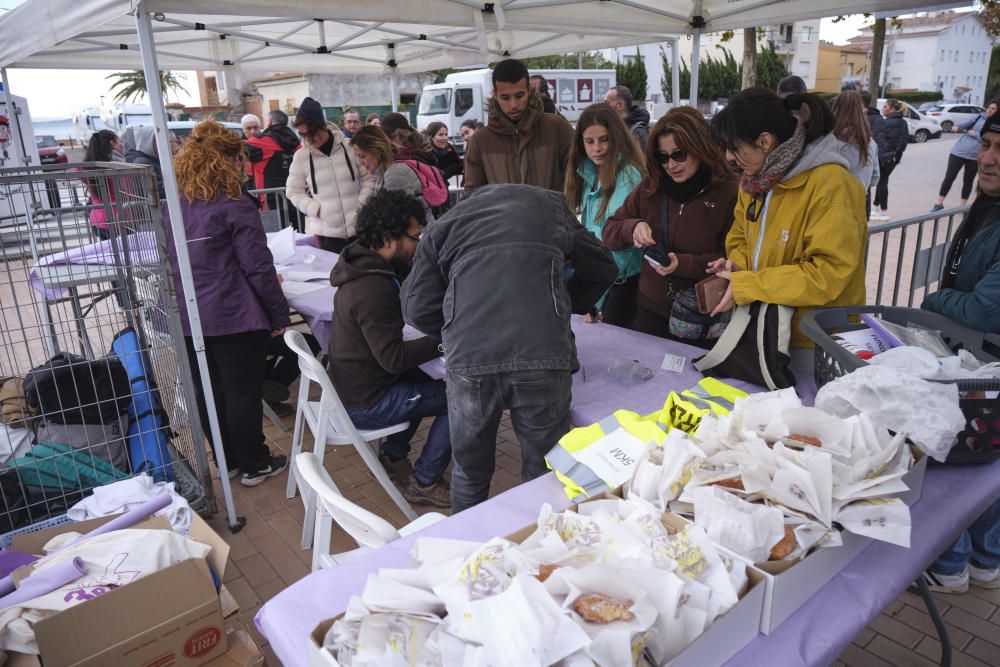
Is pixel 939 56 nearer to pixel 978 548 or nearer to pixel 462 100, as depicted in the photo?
pixel 462 100

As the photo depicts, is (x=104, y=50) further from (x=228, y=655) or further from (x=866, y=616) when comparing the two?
(x=866, y=616)

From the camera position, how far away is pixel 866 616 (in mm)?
1231

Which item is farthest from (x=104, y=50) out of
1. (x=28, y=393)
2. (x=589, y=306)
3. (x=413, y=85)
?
(x=413, y=85)

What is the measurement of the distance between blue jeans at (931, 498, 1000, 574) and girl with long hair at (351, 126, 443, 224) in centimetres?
365

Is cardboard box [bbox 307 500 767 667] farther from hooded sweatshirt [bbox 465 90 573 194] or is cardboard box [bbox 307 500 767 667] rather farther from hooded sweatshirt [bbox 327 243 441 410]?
hooded sweatshirt [bbox 465 90 573 194]

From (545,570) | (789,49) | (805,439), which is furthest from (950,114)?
(545,570)

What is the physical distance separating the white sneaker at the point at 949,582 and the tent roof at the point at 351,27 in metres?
2.94

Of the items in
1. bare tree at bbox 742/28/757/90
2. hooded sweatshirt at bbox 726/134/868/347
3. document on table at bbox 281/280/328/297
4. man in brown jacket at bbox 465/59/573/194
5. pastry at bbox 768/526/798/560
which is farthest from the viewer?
bare tree at bbox 742/28/757/90

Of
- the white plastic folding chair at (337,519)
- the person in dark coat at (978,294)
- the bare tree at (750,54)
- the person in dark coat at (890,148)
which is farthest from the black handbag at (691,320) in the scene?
the bare tree at (750,54)

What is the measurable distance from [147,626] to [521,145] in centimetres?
309

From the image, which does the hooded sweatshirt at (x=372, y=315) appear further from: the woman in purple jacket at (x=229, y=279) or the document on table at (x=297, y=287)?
the document on table at (x=297, y=287)

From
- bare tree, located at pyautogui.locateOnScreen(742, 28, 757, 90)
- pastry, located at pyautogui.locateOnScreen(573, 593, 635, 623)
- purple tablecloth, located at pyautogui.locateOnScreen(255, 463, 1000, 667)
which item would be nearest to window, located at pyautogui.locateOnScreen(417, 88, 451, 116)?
bare tree, located at pyautogui.locateOnScreen(742, 28, 757, 90)

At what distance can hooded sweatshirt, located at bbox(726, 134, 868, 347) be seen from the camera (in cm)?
203

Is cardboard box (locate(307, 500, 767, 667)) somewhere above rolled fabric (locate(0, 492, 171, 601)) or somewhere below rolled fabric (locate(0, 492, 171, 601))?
above
